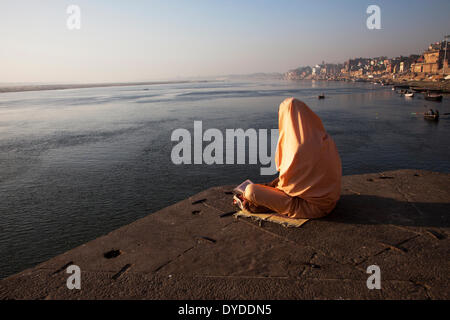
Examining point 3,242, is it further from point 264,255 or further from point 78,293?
point 264,255

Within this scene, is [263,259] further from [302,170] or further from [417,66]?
[417,66]

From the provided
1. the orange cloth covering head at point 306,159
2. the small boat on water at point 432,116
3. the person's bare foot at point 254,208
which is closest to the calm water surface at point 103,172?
the small boat on water at point 432,116

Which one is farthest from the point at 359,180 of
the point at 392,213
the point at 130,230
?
the point at 130,230

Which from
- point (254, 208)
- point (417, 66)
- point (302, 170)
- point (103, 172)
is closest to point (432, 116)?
point (302, 170)

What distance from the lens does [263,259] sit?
13.6 feet

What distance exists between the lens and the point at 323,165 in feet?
15.6

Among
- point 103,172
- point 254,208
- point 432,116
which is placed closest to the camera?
point 254,208

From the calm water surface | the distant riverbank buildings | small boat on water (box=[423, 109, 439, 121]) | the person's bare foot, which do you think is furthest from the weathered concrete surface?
the distant riverbank buildings

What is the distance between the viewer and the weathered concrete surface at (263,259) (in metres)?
3.51

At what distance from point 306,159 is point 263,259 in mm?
1752

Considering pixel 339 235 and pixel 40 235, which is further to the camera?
pixel 40 235

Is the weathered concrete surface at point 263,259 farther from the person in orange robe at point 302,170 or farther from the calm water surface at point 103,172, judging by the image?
the calm water surface at point 103,172

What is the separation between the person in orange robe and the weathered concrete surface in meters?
0.38

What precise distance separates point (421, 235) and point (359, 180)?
3088mm
